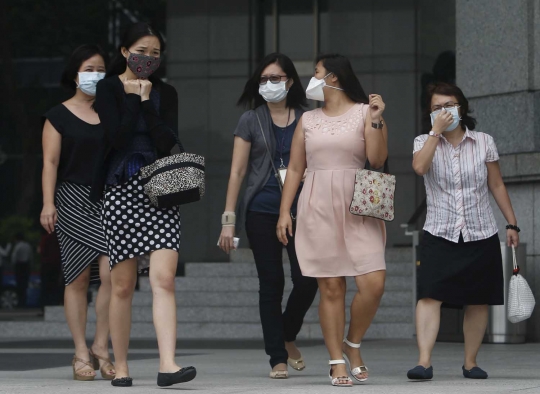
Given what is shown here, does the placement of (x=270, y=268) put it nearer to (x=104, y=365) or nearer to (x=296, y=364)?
(x=296, y=364)

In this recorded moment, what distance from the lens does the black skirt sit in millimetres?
7102

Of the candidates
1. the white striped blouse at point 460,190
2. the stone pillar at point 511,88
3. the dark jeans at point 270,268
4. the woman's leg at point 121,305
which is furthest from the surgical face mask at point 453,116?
the stone pillar at point 511,88

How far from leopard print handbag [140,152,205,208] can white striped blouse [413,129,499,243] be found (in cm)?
152

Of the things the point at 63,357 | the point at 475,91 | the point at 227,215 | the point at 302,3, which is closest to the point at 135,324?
the point at 63,357

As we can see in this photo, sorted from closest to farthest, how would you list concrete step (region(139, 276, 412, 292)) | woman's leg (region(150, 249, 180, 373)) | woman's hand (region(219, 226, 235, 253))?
woman's leg (region(150, 249, 180, 373)), woman's hand (region(219, 226, 235, 253)), concrete step (region(139, 276, 412, 292))

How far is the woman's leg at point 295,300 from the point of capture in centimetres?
728

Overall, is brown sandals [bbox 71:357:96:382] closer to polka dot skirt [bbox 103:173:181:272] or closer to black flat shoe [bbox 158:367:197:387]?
polka dot skirt [bbox 103:173:181:272]

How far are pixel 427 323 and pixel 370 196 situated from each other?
41.3 inches

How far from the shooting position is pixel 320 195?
264 inches

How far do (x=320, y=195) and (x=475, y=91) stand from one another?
207 inches

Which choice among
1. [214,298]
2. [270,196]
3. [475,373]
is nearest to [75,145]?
[270,196]

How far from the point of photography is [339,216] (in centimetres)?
666

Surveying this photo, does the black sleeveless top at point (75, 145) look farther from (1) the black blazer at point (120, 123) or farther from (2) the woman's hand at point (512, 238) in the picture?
(2) the woman's hand at point (512, 238)

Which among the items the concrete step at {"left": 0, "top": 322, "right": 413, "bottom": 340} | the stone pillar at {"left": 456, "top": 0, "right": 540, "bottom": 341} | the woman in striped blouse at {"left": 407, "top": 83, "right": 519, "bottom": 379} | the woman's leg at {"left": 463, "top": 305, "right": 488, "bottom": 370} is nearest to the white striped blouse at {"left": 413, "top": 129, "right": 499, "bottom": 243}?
the woman in striped blouse at {"left": 407, "top": 83, "right": 519, "bottom": 379}
